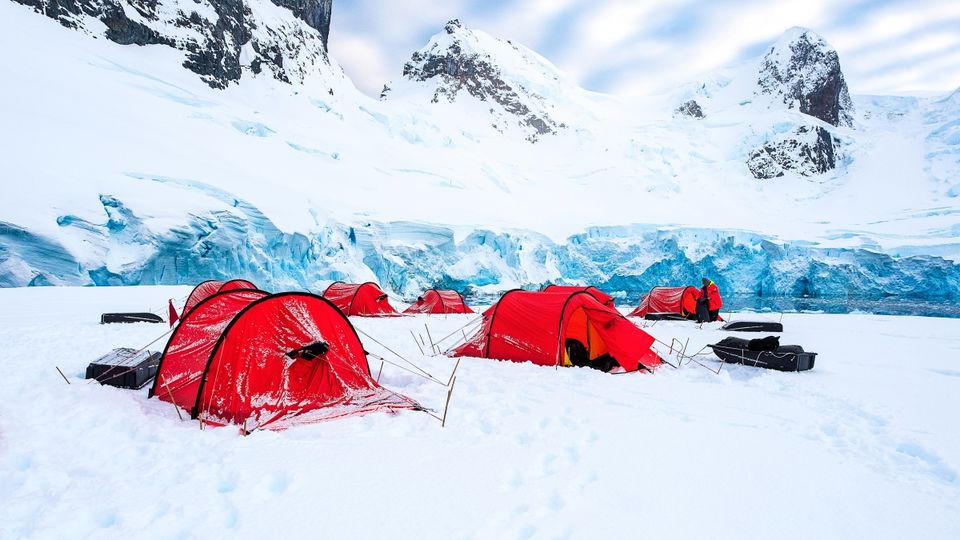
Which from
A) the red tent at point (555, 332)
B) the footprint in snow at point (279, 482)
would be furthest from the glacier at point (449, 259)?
the footprint in snow at point (279, 482)

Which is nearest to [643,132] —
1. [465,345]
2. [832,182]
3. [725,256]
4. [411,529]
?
[832,182]

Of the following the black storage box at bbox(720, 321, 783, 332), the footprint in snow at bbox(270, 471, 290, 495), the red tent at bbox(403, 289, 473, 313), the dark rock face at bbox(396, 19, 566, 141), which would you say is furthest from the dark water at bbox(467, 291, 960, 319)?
the dark rock face at bbox(396, 19, 566, 141)

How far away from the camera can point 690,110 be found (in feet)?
261

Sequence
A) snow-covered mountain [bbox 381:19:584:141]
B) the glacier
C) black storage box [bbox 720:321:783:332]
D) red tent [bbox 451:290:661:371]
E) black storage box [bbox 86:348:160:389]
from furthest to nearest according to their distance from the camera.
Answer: snow-covered mountain [bbox 381:19:584:141] → the glacier → black storage box [bbox 720:321:783:332] → red tent [bbox 451:290:661:371] → black storage box [bbox 86:348:160:389]

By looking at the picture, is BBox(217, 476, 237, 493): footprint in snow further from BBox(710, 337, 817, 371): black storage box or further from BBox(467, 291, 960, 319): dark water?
BBox(467, 291, 960, 319): dark water

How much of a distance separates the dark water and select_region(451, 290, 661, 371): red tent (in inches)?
774

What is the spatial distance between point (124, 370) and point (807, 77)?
105901 millimetres

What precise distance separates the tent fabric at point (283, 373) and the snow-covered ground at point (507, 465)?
0.28 metres

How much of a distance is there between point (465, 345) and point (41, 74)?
104ft

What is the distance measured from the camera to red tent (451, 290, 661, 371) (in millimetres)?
7289

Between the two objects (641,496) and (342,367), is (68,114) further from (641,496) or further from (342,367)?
(641,496)

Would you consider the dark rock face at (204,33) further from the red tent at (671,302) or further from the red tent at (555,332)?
the red tent at (555,332)

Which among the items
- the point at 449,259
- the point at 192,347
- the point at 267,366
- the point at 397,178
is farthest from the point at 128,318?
the point at 397,178

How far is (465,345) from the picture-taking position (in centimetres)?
817
